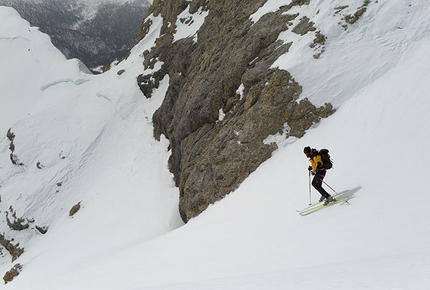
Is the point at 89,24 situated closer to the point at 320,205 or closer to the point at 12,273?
the point at 12,273

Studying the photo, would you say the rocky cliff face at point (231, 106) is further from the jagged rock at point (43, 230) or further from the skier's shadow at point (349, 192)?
the jagged rock at point (43, 230)

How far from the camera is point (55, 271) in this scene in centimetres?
2098

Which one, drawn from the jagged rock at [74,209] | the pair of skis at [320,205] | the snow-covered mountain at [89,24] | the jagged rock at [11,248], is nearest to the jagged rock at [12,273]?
the jagged rock at [11,248]

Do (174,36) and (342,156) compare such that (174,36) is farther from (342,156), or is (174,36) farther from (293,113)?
(342,156)

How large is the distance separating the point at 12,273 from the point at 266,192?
24307mm

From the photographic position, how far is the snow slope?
6125mm

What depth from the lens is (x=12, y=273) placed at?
81.9 ft

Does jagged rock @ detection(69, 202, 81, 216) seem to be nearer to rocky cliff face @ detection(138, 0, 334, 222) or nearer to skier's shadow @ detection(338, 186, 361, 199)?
rocky cliff face @ detection(138, 0, 334, 222)

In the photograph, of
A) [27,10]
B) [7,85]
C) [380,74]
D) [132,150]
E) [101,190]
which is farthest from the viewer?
[27,10]

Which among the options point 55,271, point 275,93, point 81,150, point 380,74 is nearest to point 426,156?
point 380,74

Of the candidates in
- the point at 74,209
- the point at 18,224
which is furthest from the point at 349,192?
the point at 18,224

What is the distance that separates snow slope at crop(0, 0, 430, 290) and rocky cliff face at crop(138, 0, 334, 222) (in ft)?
2.81

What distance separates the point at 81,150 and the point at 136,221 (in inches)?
538

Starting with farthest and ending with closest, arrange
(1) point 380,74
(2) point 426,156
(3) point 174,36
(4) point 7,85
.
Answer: (4) point 7,85, (3) point 174,36, (1) point 380,74, (2) point 426,156
